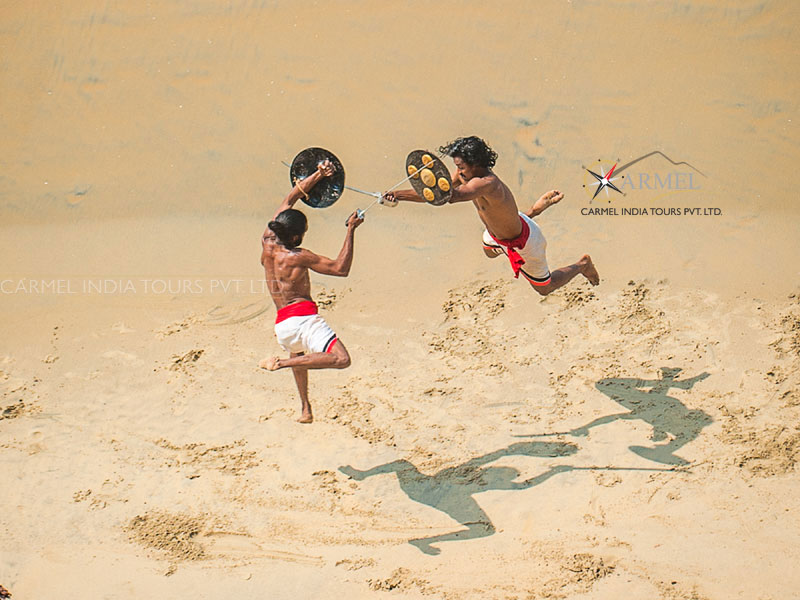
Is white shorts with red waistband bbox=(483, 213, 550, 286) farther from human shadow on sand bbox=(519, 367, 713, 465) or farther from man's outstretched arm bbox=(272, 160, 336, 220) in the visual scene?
man's outstretched arm bbox=(272, 160, 336, 220)

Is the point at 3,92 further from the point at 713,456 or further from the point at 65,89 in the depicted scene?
the point at 713,456

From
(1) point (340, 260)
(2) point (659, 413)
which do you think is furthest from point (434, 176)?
(2) point (659, 413)

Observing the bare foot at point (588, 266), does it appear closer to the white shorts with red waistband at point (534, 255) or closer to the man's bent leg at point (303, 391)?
the white shorts with red waistband at point (534, 255)

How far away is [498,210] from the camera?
690cm

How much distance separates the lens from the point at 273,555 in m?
6.14

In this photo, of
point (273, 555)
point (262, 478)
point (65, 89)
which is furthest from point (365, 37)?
point (273, 555)

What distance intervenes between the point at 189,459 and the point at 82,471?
2.83 ft

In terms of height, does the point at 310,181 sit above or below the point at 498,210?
above

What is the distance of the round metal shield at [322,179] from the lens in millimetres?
6758

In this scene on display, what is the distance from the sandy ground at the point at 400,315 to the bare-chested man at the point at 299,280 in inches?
46.8

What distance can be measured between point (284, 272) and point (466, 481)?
7.07ft

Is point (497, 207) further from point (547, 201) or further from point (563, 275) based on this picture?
point (563, 275)

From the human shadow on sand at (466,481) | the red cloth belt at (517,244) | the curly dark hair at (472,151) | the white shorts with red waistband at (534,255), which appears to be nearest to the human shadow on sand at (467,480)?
the human shadow on sand at (466,481)

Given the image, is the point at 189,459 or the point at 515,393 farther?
the point at 515,393
